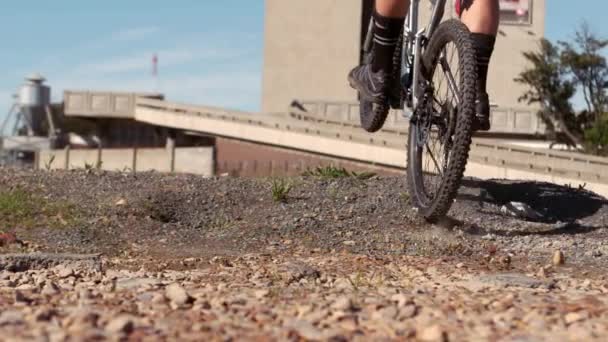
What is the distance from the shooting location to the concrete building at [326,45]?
54031 millimetres

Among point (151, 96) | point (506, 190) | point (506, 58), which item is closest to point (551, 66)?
point (506, 58)

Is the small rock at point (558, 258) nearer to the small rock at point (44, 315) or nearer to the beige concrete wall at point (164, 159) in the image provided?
the small rock at point (44, 315)

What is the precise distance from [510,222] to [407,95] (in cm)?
108

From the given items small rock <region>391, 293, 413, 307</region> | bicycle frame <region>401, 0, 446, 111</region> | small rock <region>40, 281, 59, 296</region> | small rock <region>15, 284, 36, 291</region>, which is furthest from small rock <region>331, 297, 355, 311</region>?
bicycle frame <region>401, 0, 446, 111</region>

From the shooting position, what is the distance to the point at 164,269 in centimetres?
545

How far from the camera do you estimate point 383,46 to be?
22.7 feet

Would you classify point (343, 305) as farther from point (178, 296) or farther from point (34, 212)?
point (34, 212)

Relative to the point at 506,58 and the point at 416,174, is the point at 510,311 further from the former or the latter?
Answer: the point at 506,58

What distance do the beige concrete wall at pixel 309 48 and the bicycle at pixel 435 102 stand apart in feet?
157

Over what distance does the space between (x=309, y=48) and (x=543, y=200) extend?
48.1 metres

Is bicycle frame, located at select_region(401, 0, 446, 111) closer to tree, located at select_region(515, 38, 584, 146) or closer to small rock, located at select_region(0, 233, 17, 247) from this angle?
small rock, located at select_region(0, 233, 17, 247)

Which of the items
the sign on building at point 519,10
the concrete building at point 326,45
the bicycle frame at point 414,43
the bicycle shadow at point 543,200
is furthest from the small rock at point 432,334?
the sign on building at point 519,10

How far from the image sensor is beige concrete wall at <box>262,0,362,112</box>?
5503 centimetres

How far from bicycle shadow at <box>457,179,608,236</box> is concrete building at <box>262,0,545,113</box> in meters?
46.4
